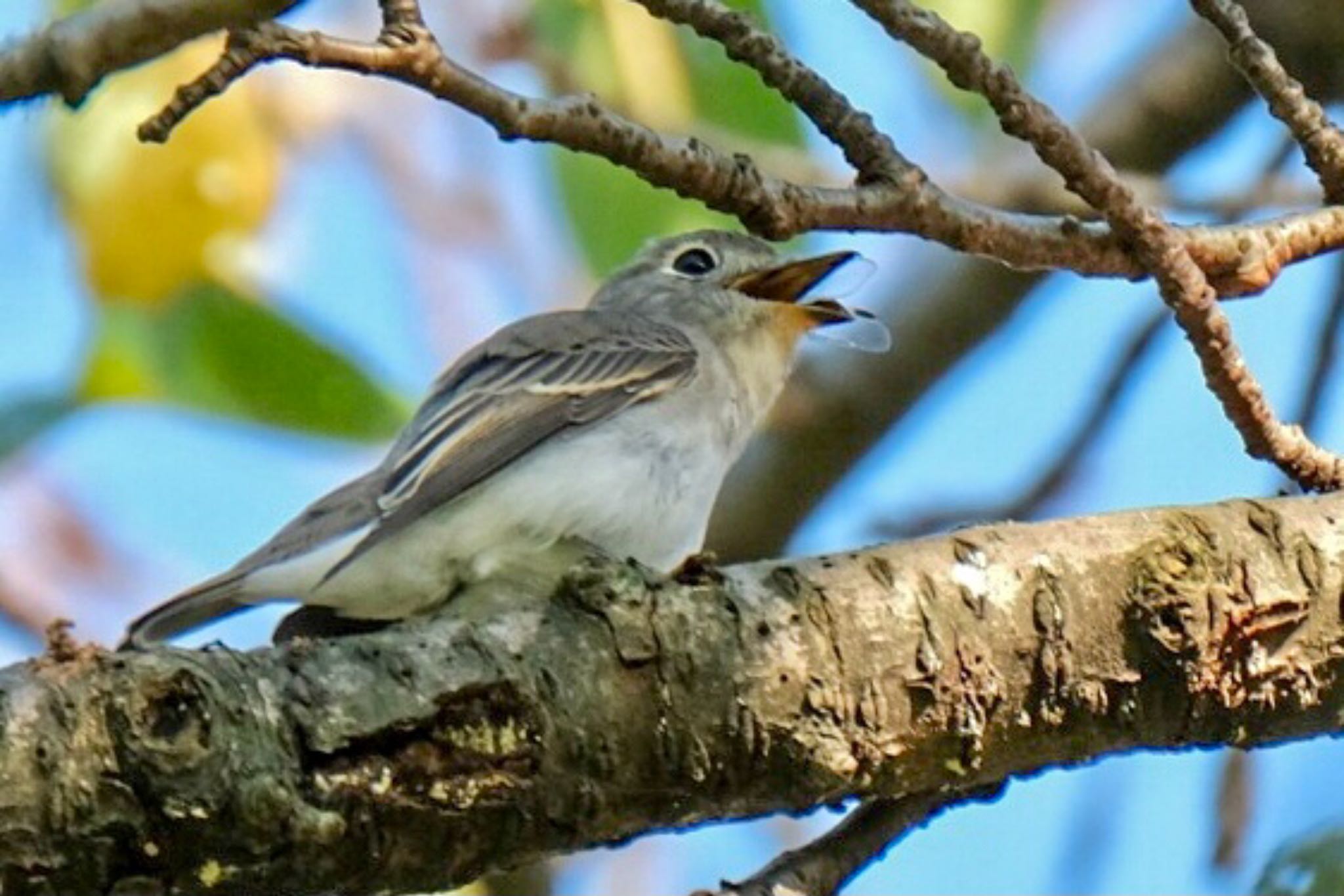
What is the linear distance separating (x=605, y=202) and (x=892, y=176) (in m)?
1.04

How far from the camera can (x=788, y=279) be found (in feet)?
16.6

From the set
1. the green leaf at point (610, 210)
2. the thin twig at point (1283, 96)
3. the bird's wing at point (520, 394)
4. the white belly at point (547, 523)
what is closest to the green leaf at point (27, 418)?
the white belly at point (547, 523)

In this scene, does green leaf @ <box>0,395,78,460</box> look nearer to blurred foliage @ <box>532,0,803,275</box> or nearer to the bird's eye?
blurred foliage @ <box>532,0,803,275</box>

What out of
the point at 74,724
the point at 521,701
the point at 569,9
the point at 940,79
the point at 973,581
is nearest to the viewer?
the point at 74,724

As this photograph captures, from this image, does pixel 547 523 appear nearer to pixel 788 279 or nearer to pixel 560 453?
pixel 560 453

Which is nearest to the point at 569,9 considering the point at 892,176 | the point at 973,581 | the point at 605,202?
the point at 605,202

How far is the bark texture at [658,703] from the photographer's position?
2082 mm

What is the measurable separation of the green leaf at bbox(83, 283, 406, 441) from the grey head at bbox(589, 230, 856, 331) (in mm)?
1143

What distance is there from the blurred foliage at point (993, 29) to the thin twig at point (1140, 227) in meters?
0.59

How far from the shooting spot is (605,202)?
385 cm

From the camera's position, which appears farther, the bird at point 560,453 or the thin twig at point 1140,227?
the bird at point 560,453

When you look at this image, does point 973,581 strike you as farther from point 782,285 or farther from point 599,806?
point 782,285

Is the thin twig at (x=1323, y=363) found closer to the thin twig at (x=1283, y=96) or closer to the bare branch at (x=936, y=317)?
the thin twig at (x=1283, y=96)

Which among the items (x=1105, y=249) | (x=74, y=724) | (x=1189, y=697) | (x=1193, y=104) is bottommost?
(x=74, y=724)
